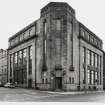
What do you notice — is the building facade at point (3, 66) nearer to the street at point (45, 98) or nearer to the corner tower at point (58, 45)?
the corner tower at point (58, 45)

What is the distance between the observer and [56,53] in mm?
38906

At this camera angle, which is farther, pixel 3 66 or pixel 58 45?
pixel 3 66

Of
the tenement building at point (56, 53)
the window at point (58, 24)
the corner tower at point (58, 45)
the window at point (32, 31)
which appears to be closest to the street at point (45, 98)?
the corner tower at point (58, 45)

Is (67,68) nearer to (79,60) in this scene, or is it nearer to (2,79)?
(79,60)

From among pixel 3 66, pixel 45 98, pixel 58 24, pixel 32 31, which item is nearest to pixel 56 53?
pixel 58 24

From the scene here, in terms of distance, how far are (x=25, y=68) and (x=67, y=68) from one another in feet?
50.7

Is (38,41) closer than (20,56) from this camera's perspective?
Yes

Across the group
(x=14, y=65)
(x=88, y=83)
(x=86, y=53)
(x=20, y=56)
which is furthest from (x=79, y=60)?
(x=14, y=65)

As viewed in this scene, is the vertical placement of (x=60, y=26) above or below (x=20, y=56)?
above

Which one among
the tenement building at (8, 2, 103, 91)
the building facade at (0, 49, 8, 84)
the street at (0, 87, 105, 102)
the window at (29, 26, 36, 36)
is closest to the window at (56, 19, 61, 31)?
the tenement building at (8, 2, 103, 91)

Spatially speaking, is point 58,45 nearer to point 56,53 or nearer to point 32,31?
point 56,53

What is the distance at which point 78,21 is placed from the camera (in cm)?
4516

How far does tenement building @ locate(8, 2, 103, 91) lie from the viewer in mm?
38625

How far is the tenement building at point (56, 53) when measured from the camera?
38.6 m
